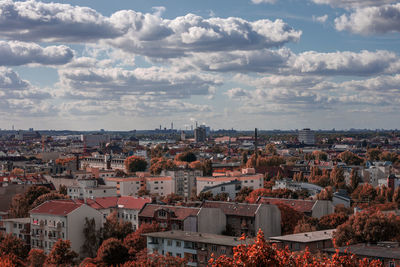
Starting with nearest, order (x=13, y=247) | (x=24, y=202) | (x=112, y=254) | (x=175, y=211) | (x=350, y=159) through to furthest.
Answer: (x=112, y=254) → (x=13, y=247) → (x=175, y=211) → (x=24, y=202) → (x=350, y=159)

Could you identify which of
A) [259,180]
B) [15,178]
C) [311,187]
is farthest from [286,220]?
[15,178]

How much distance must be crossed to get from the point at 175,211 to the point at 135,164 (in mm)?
77609

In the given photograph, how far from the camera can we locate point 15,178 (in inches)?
3733

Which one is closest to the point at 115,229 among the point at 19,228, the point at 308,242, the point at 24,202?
the point at 19,228

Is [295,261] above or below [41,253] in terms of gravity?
above

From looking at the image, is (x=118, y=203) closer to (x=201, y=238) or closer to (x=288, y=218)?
(x=288, y=218)

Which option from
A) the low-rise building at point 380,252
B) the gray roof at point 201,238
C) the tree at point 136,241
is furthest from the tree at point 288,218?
the low-rise building at point 380,252

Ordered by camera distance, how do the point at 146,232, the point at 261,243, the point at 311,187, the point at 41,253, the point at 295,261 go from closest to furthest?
the point at 261,243
the point at 295,261
the point at 41,253
the point at 146,232
the point at 311,187

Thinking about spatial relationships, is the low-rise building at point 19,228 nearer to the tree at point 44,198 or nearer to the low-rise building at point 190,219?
the tree at point 44,198

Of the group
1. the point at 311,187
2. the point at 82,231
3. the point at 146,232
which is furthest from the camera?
the point at 311,187

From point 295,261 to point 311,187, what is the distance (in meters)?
74.4

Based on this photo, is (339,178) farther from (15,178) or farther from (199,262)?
(199,262)

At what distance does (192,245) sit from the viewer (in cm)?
4453

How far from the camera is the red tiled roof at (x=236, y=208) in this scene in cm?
5519
